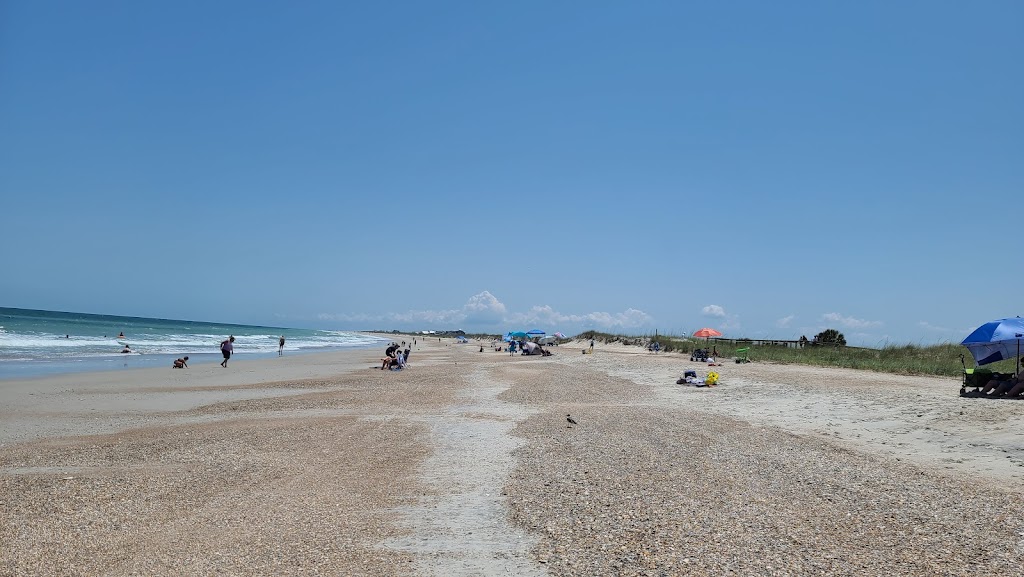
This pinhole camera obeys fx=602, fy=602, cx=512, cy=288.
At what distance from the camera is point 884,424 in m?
12.6

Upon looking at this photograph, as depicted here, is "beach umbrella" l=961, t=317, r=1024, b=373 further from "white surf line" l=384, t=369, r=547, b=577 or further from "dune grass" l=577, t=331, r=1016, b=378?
"white surf line" l=384, t=369, r=547, b=577

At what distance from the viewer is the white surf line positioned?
543cm

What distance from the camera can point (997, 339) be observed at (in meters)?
16.6

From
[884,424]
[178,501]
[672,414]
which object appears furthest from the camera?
[672,414]

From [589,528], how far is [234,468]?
5.72 m

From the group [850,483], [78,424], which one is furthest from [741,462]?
[78,424]

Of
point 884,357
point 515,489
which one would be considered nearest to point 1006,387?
point 515,489

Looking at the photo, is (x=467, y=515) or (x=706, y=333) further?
(x=706, y=333)

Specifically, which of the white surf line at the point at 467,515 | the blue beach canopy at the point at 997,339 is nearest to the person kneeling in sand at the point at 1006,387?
the blue beach canopy at the point at 997,339

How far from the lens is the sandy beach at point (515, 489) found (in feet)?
17.8

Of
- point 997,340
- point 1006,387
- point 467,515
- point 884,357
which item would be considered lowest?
point 467,515

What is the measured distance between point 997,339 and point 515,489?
16.0m

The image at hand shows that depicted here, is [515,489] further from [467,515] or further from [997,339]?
[997,339]

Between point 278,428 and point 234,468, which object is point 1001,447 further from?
point 278,428
